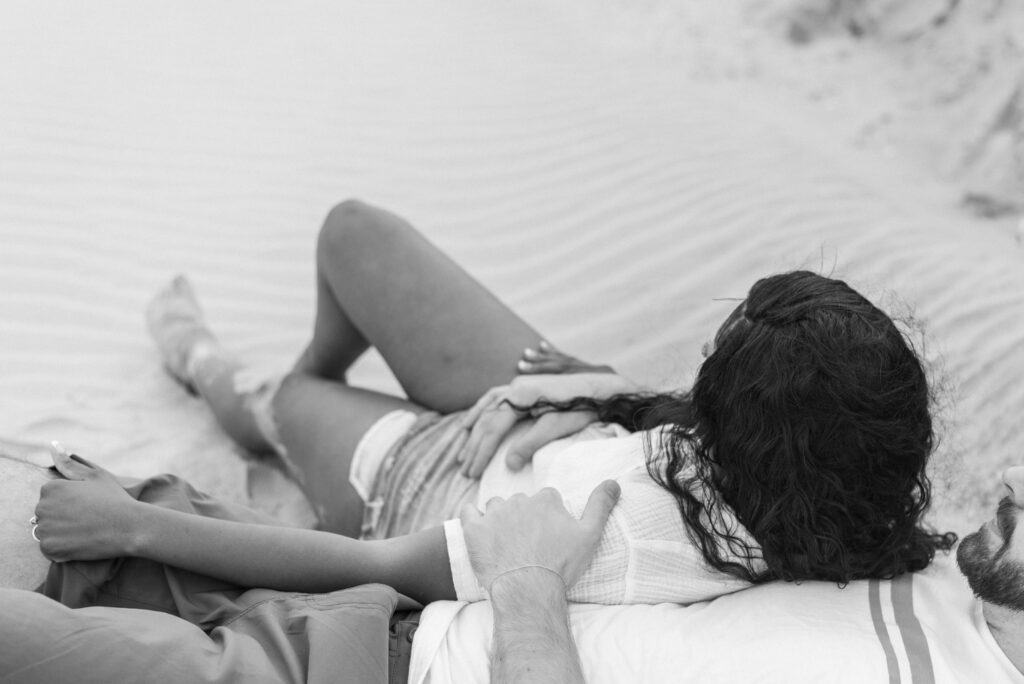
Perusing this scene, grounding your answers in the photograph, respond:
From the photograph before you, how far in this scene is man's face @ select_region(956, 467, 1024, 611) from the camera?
1.91 m

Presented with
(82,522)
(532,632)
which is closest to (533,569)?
(532,632)

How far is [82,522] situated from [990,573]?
72.3 inches

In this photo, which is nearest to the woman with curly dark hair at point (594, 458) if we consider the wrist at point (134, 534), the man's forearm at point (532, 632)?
the wrist at point (134, 534)

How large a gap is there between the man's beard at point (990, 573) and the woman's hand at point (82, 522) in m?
1.72

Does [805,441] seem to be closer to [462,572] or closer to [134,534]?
[462,572]

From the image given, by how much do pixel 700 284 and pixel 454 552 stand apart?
2.24m

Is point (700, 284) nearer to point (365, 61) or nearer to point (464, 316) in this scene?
point (464, 316)

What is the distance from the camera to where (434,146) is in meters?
4.98

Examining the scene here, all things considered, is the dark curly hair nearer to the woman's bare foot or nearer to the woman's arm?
the woman's arm

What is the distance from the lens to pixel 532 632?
1.87m

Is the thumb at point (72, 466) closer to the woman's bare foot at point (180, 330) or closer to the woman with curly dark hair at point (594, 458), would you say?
the woman with curly dark hair at point (594, 458)

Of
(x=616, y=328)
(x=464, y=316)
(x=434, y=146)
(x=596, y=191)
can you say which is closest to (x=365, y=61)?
(x=434, y=146)

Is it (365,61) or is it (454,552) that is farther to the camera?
(365,61)

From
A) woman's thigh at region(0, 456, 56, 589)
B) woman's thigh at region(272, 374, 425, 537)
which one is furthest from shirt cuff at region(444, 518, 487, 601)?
woman's thigh at region(0, 456, 56, 589)
